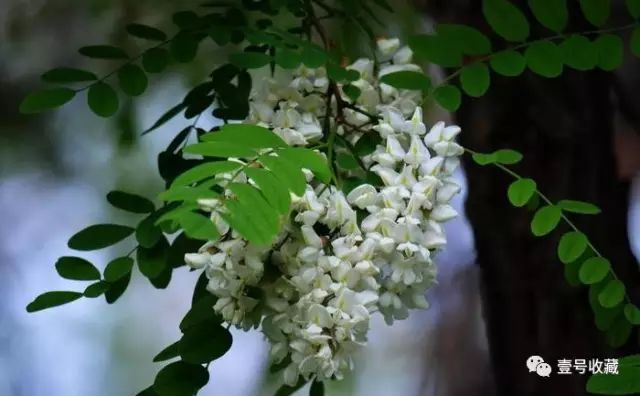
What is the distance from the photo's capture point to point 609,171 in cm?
84

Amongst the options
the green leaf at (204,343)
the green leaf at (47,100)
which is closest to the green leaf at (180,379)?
the green leaf at (204,343)

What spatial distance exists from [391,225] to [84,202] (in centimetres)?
56

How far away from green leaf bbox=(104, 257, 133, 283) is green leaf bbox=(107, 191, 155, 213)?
0.06m

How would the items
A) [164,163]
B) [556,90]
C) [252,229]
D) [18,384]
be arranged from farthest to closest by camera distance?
[18,384], [556,90], [164,163], [252,229]

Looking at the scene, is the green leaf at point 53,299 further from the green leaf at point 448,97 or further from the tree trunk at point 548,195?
the tree trunk at point 548,195

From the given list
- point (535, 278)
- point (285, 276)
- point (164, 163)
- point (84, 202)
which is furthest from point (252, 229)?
point (84, 202)

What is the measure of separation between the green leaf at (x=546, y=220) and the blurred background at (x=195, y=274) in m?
0.20

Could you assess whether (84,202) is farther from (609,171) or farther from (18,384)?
(609,171)

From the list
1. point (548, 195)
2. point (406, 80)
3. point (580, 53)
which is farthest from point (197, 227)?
point (548, 195)

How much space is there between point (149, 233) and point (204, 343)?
105mm

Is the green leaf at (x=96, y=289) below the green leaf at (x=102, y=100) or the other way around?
below

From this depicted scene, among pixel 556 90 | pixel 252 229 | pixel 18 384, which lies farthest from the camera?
pixel 18 384

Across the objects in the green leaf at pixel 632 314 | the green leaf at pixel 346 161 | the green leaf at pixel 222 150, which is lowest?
the green leaf at pixel 632 314

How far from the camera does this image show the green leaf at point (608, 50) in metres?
0.61
